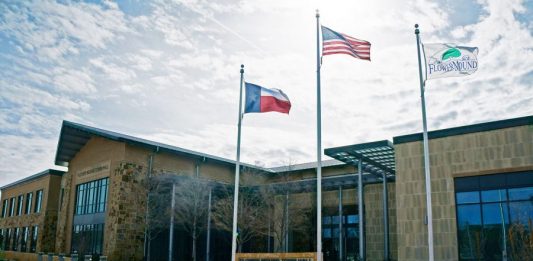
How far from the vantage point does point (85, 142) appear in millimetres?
37625

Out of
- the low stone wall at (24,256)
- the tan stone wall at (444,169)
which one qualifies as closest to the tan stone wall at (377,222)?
the tan stone wall at (444,169)

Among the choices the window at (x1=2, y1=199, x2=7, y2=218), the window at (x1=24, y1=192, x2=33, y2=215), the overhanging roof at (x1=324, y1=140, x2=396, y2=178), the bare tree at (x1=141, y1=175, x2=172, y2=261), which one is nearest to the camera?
the overhanging roof at (x1=324, y1=140, x2=396, y2=178)

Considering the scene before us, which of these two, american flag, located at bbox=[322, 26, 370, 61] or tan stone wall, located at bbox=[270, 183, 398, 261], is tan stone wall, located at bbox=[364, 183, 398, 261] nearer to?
tan stone wall, located at bbox=[270, 183, 398, 261]

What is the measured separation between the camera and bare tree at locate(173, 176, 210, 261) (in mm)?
30391

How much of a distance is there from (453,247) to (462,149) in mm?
4125

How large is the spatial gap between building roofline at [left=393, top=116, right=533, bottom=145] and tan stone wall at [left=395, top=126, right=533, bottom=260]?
0.16m

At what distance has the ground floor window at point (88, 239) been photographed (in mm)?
31922

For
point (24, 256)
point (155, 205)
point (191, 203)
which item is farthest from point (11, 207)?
point (191, 203)

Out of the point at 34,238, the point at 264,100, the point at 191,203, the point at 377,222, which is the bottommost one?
the point at 34,238

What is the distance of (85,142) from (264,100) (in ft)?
78.0

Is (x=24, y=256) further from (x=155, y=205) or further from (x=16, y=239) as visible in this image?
(x=16, y=239)

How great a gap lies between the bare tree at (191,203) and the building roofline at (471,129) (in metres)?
14.0

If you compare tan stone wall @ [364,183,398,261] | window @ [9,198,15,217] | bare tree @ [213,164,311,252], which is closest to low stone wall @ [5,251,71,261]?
bare tree @ [213,164,311,252]

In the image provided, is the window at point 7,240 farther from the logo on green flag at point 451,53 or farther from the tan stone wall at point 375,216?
the logo on green flag at point 451,53
